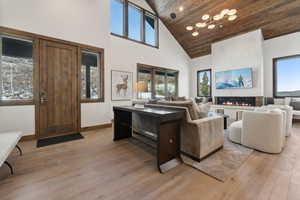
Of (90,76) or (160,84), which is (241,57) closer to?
(160,84)

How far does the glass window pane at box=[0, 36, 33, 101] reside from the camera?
110 inches

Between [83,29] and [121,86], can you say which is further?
[121,86]

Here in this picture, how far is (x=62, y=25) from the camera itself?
3369 mm

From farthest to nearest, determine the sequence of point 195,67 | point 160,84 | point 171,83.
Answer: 1. point 195,67
2. point 171,83
3. point 160,84

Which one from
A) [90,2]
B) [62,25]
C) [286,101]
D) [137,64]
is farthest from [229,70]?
[62,25]

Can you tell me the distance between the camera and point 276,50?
5148mm

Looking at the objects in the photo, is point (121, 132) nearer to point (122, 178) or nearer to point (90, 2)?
point (122, 178)

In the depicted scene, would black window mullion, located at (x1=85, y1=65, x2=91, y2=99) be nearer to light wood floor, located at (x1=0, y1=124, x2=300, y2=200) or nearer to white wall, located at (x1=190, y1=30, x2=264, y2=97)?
light wood floor, located at (x1=0, y1=124, x2=300, y2=200)

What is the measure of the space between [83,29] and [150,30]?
327 centimetres

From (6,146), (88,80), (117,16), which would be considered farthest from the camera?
(117,16)

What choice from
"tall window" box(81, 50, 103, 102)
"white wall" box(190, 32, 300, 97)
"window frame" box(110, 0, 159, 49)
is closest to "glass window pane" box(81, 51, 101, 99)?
"tall window" box(81, 50, 103, 102)

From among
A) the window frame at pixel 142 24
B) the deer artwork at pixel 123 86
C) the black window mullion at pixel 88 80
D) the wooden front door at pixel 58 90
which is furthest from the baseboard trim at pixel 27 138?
the window frame at pixel 142 24

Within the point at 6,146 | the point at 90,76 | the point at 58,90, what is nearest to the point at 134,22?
the point at 90,76

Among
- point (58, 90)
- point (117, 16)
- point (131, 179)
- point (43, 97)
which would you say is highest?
point (117, 16)
